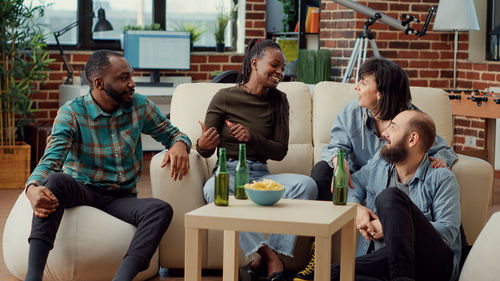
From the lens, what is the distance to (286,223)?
7.45 feet

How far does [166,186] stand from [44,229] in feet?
1.92

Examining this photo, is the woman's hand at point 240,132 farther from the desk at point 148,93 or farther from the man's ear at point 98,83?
the desk at point 148,93

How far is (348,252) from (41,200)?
1.13 metres

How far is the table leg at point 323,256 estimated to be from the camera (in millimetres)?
2277

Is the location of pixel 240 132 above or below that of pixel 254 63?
below

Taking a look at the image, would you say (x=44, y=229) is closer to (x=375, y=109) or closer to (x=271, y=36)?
(x=375, y=109)

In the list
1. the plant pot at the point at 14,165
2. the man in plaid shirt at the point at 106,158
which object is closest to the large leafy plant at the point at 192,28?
the plant pot at the point at 14,165

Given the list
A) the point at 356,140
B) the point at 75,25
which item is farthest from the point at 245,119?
the point at 75,25

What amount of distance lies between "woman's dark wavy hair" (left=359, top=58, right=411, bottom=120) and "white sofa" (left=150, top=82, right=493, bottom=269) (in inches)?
13.6

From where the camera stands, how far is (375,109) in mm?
3230

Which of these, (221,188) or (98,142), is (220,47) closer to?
(98,142)

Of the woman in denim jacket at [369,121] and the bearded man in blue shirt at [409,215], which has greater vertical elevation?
the woman in denim jacket at [369,121]

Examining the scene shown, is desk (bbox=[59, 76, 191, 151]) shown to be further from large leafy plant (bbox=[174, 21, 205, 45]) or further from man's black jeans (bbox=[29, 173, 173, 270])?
man's black jeans (bbox=[29, 173, 173, 270])

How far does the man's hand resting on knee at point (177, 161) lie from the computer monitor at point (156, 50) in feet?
11.0
